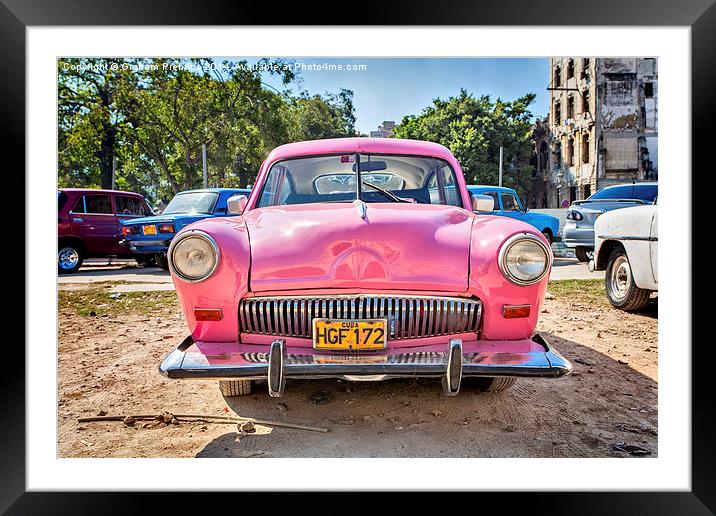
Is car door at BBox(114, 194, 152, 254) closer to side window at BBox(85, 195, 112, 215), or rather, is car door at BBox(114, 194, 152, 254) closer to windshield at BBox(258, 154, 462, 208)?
side window at BBox(85, 195, 112, 215)

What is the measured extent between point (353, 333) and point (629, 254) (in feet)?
10.8

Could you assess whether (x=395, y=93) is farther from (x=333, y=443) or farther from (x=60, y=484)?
(x=60, y=484)

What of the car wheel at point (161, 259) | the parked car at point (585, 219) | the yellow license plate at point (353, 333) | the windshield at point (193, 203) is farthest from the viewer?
the car wheel at point (161, 259)

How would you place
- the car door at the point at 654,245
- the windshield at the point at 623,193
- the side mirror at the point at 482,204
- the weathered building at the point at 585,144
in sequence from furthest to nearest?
the weathered building at the point at 585,144 < the windshield at the point at 623,193 < the car door at the point at 654,245 < the side mirror at the point at 482,204

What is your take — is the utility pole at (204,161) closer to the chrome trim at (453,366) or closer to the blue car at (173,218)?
the blue car at (173,218)

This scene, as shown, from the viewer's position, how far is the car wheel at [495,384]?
2.66 metres

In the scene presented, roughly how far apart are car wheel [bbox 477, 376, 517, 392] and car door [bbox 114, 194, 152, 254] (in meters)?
6.87

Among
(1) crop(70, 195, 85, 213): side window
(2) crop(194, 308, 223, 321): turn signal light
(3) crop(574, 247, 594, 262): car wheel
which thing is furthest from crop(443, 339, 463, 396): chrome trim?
(1) crop(70, 195, 85, 213): side window

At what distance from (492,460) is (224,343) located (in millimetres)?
1346

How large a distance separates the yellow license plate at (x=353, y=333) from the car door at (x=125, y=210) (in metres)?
6.85

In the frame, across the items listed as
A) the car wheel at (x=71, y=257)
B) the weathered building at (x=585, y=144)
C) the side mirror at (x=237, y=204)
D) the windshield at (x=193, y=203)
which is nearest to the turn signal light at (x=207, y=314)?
the side mirror at (x=237, y=204)

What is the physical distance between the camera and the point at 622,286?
14.9 ft
